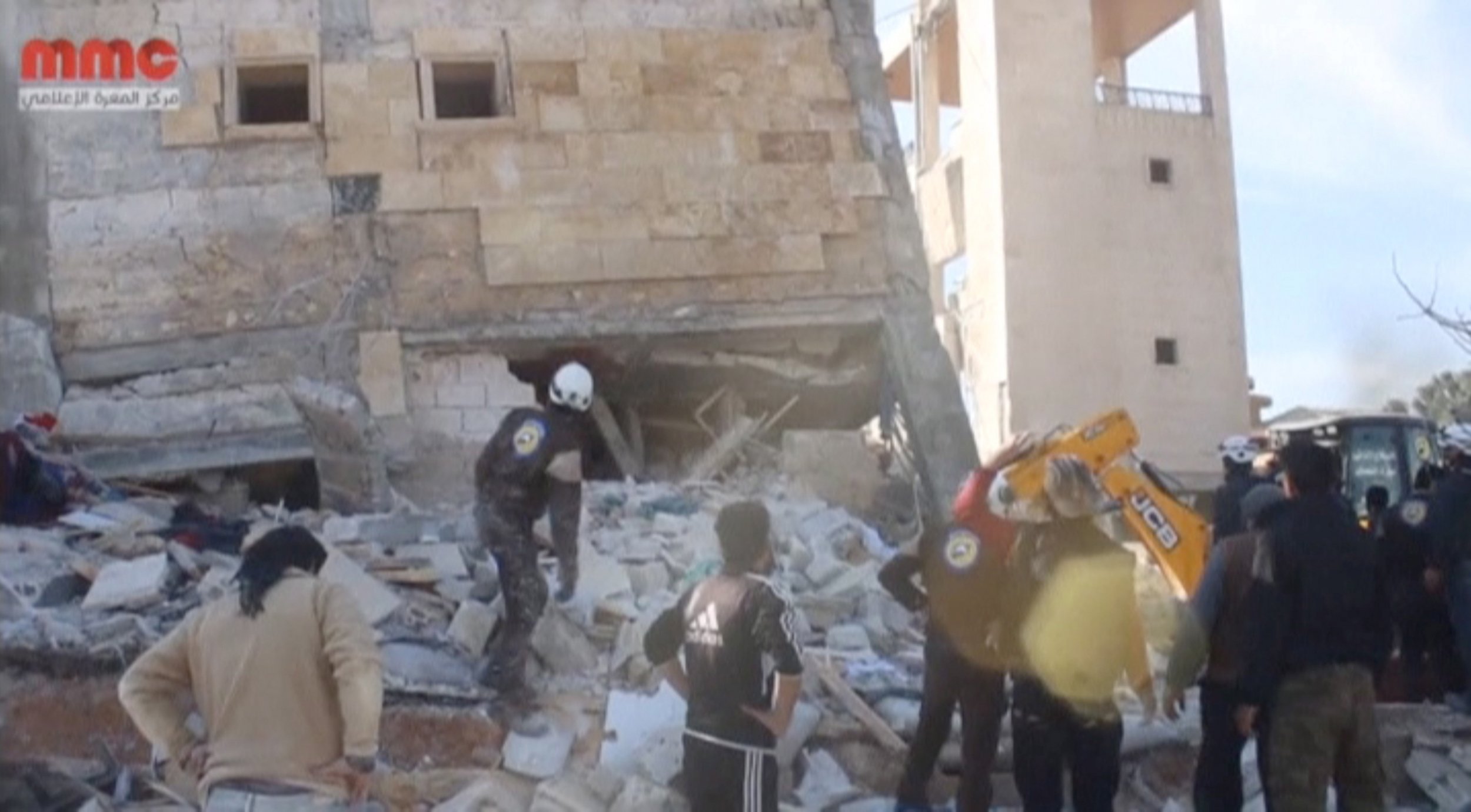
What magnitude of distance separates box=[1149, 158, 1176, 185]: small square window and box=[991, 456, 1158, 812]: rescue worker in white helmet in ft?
64.1

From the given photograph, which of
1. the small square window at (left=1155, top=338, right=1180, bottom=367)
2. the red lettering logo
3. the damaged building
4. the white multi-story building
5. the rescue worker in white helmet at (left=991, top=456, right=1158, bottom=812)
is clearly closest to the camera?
the rescue worker in white helmet at (left=991, top=456, right=1158, bottom=812)

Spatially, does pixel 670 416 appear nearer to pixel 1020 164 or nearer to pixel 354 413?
pixel 354 413

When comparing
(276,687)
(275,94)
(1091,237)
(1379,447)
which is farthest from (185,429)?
(1091,237)

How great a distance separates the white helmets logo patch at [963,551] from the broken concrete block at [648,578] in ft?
9.50

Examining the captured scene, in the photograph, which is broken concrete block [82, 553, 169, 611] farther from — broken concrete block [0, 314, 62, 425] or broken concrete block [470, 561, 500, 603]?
broken concrete block [0, 314, 62, 425]

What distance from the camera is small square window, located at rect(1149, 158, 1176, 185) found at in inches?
959

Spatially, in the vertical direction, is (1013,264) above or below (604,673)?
above

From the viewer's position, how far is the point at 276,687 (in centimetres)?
456

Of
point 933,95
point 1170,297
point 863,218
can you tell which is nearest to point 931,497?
point 863,218

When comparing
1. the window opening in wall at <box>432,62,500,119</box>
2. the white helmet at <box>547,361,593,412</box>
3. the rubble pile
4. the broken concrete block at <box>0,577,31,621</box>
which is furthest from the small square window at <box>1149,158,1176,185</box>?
the broken concrete block at <box>0,577,31,621</box>

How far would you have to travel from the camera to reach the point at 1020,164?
23.4 m

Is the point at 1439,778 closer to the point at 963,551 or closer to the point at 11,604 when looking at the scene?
the point at 963,551

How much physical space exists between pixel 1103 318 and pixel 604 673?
17.0m

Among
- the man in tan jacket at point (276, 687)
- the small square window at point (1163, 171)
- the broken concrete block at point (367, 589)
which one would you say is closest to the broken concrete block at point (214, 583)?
the broken concrete block at point (367, 589)
